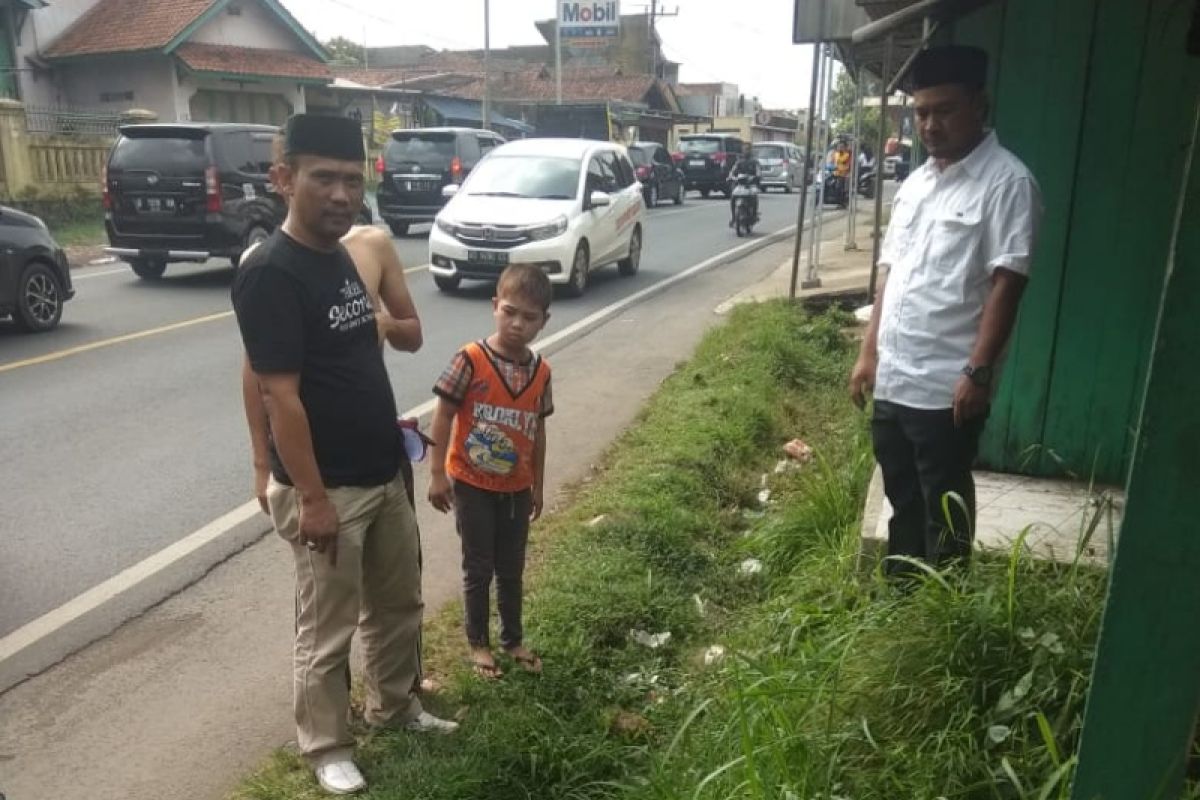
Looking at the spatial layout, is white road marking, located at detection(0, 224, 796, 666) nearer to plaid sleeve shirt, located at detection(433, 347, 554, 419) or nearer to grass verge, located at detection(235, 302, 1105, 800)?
grass verge, located at detection(235, 302, 1105, 800)

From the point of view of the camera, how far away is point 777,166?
36500 mm

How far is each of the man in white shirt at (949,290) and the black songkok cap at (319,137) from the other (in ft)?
5.33

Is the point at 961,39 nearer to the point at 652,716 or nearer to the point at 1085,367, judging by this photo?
the point at 1085,367

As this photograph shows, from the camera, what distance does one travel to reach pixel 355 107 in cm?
3672

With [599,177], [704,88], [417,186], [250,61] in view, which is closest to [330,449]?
[599,177]

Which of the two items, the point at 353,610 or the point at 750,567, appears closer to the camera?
the point at 353,610

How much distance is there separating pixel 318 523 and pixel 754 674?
1.31 metres

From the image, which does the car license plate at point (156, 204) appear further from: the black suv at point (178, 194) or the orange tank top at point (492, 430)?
the orange tank top at point (492, 430)

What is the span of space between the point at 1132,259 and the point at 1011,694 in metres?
2.26

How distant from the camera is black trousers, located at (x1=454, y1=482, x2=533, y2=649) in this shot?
3.30 m

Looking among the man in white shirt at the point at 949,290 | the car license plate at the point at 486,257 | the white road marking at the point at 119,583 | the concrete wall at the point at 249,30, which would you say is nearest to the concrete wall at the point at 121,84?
the concrete wall at the point at 249,30

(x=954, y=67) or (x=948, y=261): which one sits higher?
(x=954, y=67)

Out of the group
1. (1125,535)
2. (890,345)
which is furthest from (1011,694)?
(890,345)

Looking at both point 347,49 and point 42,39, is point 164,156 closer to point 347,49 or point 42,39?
point 42,39
